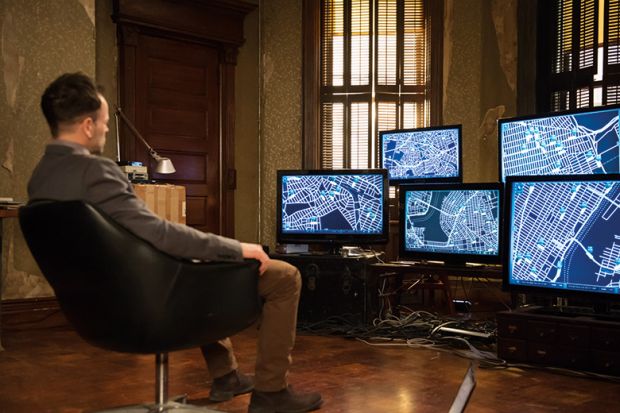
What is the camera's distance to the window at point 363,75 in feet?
22.2

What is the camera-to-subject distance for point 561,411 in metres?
2.78

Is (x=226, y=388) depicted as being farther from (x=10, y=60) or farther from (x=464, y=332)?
(x=10, y=60)

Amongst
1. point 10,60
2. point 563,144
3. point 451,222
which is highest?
point 10,60

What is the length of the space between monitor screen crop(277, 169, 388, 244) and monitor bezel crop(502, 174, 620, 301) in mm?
1108

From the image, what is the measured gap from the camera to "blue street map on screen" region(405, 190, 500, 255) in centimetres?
417

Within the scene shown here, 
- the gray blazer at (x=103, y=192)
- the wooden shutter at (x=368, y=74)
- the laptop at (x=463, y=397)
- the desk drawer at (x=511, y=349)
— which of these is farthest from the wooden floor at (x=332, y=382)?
the wooden shutter at (x=368, y=74)

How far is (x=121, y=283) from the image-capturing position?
2033mm

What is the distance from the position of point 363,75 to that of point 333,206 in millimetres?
2500

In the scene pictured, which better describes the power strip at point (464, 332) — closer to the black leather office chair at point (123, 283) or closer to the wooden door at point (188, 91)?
the black leather office chair at point (123, 283)

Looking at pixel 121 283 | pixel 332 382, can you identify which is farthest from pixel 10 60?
pixel 121 283

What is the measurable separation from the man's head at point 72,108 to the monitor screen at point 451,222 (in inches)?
103

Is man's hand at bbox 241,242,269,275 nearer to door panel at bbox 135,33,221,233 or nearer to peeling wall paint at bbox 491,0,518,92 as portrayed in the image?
door panel at bbox 135,33,221,233

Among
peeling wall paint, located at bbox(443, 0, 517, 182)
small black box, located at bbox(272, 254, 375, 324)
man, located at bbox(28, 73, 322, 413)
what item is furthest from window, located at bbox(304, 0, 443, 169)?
man, located at bbox(28, 73, 322, 413)

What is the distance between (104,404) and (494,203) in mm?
2447
